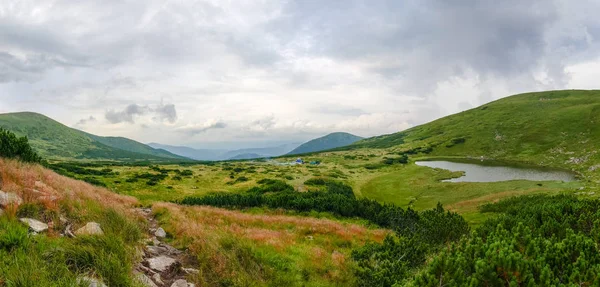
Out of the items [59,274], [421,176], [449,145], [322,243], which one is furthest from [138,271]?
[449,145]

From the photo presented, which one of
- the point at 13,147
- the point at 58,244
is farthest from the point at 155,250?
the point at 13,147

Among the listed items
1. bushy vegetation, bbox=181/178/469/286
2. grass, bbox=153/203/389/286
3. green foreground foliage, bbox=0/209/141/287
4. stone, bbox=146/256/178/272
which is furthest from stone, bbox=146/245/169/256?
bushy vegetation, bbox=181/178/469/286

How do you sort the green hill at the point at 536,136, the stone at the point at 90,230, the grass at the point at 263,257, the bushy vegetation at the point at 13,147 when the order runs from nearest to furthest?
the stone at the point at 90,230, the grass at the point at 263,257, the bushy vegetation at the point at 13,147, the green hill at the point at 536,136

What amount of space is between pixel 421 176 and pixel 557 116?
441ft

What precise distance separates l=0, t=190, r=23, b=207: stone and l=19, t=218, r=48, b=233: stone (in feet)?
4.08

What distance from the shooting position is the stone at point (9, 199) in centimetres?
1144

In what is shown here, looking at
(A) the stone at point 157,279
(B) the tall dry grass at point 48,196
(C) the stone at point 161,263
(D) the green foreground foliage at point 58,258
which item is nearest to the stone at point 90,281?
(D) the green foreground foliage at point 58,258

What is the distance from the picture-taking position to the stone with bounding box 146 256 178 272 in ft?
37.7

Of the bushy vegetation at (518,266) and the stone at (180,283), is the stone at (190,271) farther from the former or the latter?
the bushy vegetation at (518,266)

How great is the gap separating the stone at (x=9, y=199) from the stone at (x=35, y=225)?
1243mm

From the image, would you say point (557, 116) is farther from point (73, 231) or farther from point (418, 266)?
point (73, 231)

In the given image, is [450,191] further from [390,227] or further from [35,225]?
[35,225]

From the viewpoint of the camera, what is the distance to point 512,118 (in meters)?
177

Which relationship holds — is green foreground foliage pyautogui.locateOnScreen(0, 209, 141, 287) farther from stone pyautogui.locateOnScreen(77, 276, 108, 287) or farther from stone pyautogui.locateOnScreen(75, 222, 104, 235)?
stone pyautogui.locateOnScreen(75, 222, 104, 235)
